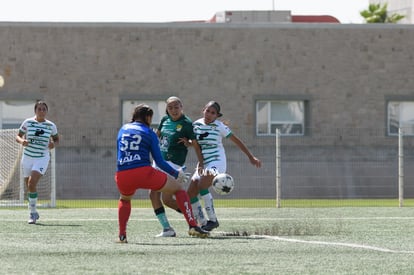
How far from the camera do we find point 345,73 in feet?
140

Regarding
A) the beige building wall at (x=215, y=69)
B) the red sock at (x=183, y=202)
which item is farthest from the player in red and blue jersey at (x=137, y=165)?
the beige building wall at (x=215, y=69)

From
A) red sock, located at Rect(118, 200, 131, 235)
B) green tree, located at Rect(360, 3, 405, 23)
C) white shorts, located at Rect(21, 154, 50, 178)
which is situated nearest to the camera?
red sock, located at Rect(118, 200, 131, 235)

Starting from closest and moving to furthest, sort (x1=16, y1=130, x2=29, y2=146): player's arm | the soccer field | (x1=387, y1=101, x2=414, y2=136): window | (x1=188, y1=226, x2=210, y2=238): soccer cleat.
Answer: the soccer field, (x1=188, y1=226, x2=210, y2=238): soccer cleat, (x1=16, y1=130, x2=29, y2=146): player's arm, (x1=387, y1=101, x2=414, y2=136): window

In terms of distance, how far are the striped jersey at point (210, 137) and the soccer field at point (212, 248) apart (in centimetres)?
108

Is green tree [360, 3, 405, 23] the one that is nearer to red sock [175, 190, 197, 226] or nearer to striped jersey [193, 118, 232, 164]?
striped jersey [193, 118, 232, 164]

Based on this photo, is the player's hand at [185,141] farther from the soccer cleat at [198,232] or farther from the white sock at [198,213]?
the soccer cleat at [198,232]

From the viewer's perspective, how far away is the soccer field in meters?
11.1

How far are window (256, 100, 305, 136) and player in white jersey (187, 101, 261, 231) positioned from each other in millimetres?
25569

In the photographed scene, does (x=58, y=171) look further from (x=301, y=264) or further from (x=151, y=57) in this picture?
(x=301, y=264)

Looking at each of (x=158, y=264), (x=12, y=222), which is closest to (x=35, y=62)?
(x=12, y=222)

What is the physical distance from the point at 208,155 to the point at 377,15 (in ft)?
178

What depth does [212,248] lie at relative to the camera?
13.6 meters

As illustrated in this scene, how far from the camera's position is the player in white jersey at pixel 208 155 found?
675 inches

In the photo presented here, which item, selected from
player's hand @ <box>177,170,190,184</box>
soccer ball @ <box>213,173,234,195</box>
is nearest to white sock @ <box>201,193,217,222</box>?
soccer ball @ <box>213,173,234,195</box>
